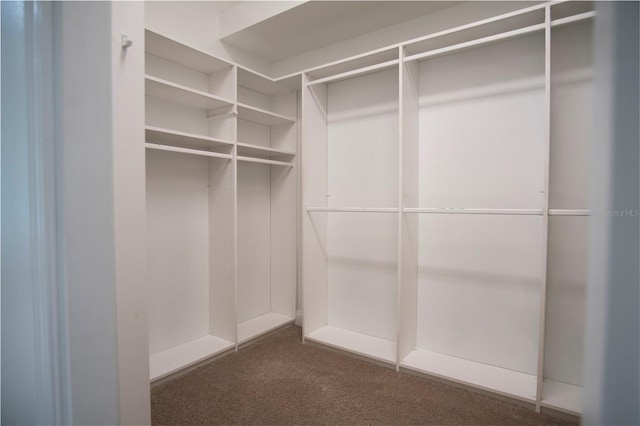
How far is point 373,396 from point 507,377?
0.89 m

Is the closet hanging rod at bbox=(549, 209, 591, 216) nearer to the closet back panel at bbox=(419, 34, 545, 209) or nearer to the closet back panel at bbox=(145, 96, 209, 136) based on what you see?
the closet back panel at bbox=(419, 34, 545, 209)

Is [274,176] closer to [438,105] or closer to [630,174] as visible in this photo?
[438,105]

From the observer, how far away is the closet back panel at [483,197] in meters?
2.16

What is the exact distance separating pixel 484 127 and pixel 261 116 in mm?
1876

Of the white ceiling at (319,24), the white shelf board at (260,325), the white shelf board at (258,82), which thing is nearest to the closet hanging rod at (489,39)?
the white ceiling at (319,24)

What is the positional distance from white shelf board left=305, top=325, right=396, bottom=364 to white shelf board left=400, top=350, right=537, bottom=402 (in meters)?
0.16

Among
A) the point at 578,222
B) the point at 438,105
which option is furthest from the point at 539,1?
the point at 578,222

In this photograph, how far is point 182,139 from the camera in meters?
2.47

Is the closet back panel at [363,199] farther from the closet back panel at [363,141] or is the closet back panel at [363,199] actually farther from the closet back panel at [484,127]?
the closet back panel at [484,127]

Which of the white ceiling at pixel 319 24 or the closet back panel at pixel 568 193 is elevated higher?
the white ceiling at pixel 319 24

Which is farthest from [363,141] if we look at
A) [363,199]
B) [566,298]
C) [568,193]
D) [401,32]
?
[566,298]

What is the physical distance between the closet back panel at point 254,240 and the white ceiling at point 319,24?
43.5 inches

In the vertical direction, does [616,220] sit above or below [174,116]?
below

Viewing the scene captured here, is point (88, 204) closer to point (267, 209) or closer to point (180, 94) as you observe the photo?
point (180, 94)
